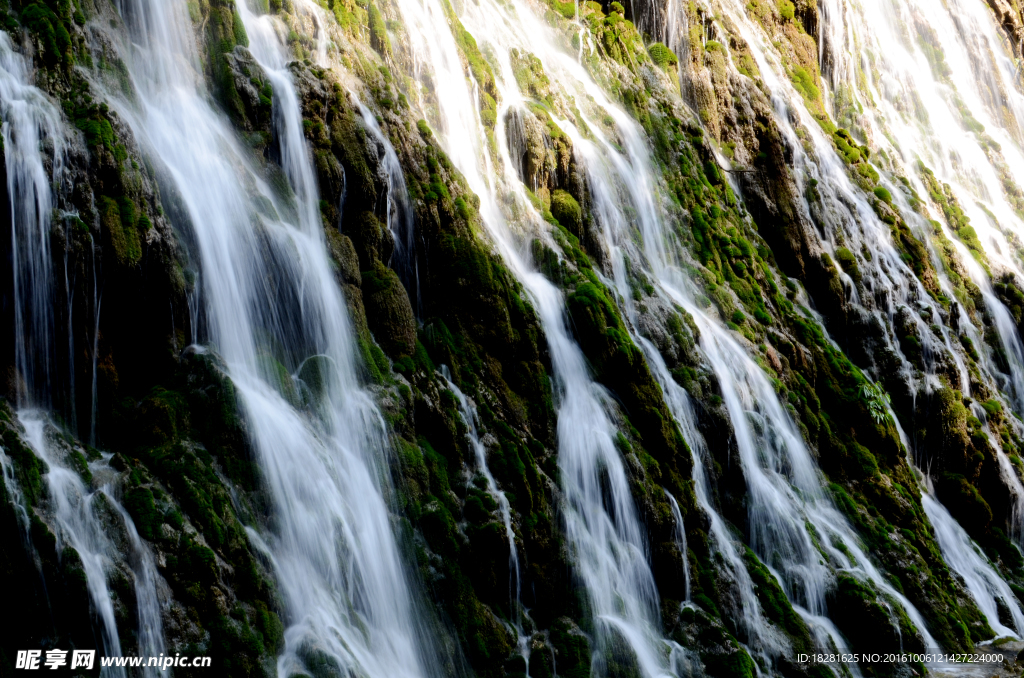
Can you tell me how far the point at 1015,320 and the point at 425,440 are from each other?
916 inches

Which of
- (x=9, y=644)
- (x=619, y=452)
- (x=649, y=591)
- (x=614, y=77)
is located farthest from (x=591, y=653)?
(x=614, y=77)

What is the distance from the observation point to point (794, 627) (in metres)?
14.7

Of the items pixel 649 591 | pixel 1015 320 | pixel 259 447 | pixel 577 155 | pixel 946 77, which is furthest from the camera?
pixel 946 77

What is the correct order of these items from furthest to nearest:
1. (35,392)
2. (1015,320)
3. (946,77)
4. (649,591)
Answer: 1. (946,77)
2. (1015,320)
3. (649,591)
4. (35,392)

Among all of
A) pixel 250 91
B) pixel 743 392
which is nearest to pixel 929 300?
pixel 743 392

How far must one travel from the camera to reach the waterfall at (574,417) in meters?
13.0

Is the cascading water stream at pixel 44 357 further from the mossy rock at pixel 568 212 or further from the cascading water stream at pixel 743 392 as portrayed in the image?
the mossy rock at pixel 568 212

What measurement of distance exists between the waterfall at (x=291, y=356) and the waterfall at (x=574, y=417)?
304 centimetres

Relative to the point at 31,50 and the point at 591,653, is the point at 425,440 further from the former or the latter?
the point at 31,50

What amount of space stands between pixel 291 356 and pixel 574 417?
471cm

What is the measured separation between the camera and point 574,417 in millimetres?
14711

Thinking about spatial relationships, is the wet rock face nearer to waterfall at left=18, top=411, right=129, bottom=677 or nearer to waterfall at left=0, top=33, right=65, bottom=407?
waterfall at left=0, top=33, right=65, bottom=407

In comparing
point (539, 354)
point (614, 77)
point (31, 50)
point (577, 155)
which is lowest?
point (539, 354)

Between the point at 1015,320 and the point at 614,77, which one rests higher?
the point at 614,77
